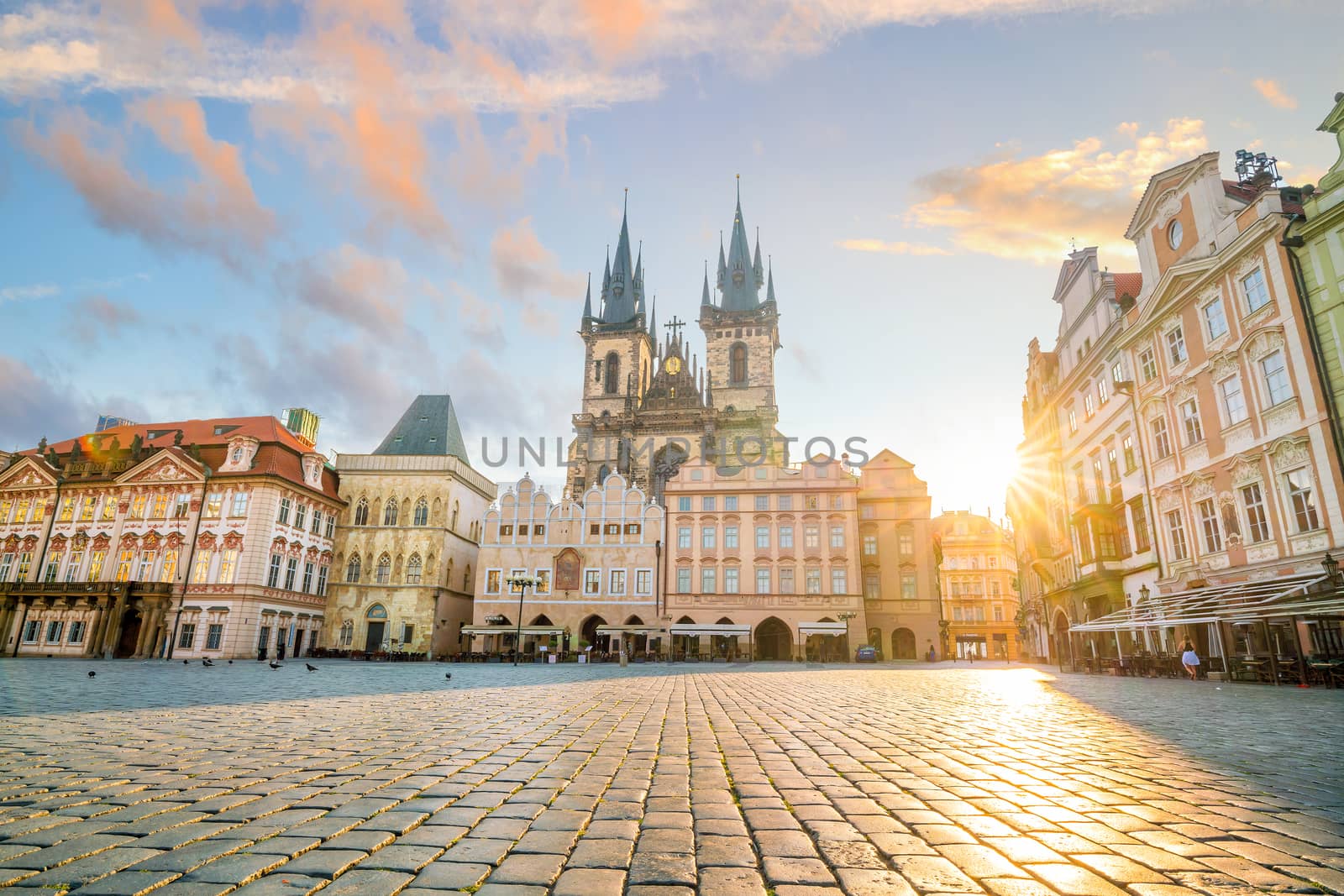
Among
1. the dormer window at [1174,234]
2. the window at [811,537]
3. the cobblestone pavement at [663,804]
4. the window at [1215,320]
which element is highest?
the dormer window at [1174,234]

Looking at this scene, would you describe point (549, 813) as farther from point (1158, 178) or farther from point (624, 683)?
point (1158, 178)

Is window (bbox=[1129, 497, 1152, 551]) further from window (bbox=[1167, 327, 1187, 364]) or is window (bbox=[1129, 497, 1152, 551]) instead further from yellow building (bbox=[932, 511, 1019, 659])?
yellow building (bbox=[932, 511, 1019, 659])

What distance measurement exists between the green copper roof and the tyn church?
40.0 feet

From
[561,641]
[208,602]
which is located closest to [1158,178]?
[561,641]

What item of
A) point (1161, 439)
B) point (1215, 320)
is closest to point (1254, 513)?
point (1161, 439)

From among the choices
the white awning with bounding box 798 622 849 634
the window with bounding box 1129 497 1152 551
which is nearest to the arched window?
the white awning with bounding box 798 622 849 634

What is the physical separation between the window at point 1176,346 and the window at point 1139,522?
5014 mm

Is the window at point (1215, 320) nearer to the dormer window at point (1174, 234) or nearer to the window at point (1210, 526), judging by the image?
the dormer window at point (1174, 234)

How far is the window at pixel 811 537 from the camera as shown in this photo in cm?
4528

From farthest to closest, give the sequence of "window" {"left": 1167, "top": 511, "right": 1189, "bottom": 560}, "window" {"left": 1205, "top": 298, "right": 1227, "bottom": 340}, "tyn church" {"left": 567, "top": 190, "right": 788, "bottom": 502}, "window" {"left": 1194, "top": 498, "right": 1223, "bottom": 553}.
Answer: "tyn church" {"left": 567, "top": 190, "right": 788, "bottom": 502} → "window" {"left": 1167, "top": 511, "right": 1189, "bottom": 560} → "window" {"left": 1194, "top": 498, "right": 1223, "bottom": 553} → "window" {"left": 1205, "top": 298, "right": 1227, "bottom": 340}

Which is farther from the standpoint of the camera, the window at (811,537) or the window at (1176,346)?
the window at (811,537)

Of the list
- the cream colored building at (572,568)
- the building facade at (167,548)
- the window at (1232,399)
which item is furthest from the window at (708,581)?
the window at (1232,399)

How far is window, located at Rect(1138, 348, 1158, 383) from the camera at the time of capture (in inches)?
960

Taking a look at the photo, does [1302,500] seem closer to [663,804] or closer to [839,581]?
[663,804]
